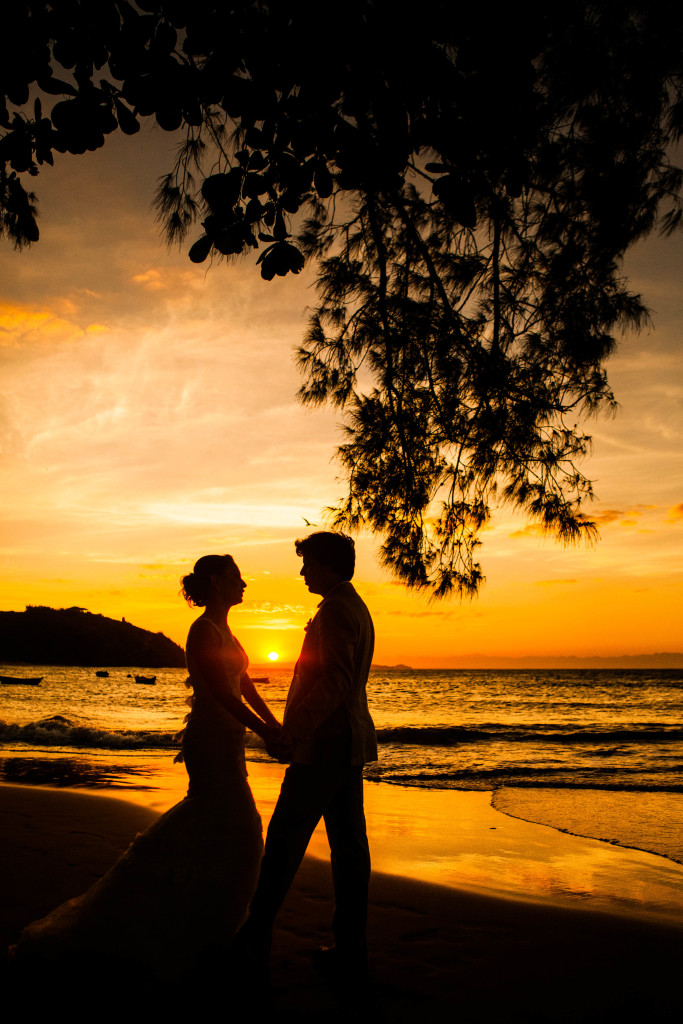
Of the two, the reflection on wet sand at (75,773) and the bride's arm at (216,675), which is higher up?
the bride's arm at (216,675)

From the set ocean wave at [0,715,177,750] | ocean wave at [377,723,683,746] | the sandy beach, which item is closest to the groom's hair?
the sandy beach

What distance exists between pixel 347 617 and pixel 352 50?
2.44 m

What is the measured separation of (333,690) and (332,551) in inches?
26.0

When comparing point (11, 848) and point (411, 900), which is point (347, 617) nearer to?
point (411, 900)

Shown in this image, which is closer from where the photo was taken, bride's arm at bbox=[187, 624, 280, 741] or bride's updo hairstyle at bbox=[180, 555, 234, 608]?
bride's arm at bbox=[187, 624, 280, 741]

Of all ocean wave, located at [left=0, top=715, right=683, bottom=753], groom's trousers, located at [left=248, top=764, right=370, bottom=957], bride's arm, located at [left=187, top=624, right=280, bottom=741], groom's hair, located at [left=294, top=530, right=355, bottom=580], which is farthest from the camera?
ocean wave, located at [left=0, top=715, right=683, bottom=753]

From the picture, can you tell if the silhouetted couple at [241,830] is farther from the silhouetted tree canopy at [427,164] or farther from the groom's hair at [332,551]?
the silhouetted tree canopy at [427,164]

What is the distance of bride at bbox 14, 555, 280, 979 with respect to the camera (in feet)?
8.77

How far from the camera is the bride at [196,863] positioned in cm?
267

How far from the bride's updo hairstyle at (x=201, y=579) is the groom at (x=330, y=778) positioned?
61 cm

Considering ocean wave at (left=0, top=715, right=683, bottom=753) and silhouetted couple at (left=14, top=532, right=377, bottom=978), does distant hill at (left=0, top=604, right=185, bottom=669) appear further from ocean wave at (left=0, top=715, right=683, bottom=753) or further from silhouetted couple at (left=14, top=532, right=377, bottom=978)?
silhouetted couple at (left=14, top=532, right=377, bottom=978)

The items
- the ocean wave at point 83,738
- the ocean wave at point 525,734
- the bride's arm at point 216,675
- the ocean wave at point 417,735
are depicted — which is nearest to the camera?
the bride's arm at point 216,675

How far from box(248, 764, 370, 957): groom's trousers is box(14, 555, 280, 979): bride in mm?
189

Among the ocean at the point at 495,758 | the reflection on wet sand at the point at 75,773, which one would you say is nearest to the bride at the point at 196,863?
the ocean at the point at 495,758
